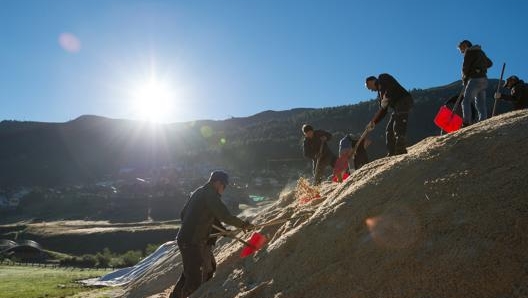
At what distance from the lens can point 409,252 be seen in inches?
148

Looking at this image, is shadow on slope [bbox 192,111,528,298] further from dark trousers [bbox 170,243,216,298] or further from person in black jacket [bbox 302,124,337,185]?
person in black jacket [bbox 302,124,337,185]

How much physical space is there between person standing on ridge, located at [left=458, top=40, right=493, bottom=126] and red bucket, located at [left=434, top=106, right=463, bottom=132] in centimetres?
57

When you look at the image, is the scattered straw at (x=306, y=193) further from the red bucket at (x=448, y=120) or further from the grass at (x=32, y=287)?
the grass at (x=32, y=287)

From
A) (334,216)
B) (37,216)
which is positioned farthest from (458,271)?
(37,216)

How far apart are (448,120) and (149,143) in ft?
411

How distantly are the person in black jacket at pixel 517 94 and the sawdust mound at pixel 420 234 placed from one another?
12.6 feet

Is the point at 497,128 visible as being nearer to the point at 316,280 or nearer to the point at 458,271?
the point at 458,271

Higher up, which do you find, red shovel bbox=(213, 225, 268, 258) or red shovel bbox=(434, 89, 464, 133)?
red shovel bbox=(434, 89, 464, 133)

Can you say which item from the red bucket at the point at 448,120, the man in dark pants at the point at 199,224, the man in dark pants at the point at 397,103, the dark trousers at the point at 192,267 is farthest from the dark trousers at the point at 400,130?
the dark trousers at the point at 192,267

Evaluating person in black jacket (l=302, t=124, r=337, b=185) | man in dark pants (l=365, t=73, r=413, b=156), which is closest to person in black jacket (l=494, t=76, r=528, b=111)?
man in dark pants (l=365, t=73, r=413, b=156)

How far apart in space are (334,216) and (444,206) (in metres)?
1.16

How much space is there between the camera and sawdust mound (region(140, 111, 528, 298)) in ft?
11.1

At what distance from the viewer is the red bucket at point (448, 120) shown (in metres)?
7.97

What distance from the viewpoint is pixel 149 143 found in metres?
129
